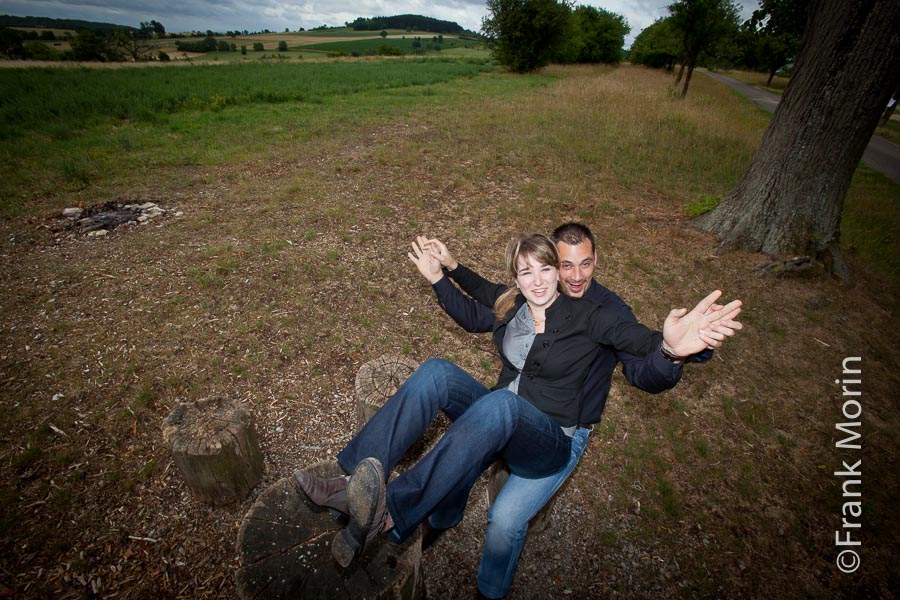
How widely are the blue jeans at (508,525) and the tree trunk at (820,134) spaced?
6281 mm

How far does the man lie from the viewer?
235cm

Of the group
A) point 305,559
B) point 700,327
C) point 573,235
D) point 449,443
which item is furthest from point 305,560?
point 573,235

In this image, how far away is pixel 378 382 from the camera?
3133 millimetres

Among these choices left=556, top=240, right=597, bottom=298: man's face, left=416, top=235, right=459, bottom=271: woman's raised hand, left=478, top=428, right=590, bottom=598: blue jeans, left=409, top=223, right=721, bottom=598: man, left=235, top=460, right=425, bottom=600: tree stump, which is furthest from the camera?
left=416, top=235, right=459, bottom=271: woman's raised hand

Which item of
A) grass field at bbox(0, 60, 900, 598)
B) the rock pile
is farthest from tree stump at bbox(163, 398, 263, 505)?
the rock pile

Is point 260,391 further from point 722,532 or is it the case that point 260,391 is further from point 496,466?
point 722,532

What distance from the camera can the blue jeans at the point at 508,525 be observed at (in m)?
2.47

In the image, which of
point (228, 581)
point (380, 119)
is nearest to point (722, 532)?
point (228, 581)

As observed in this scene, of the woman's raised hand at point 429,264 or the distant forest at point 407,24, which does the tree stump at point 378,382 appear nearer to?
the woman's raised hand at point 429,264

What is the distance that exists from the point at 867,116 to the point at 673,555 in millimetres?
6687

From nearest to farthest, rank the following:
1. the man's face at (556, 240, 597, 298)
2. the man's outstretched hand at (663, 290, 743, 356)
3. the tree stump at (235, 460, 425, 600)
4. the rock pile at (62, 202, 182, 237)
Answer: the tree stump at (235, 460, 425, 600), the man's outstretched hand at (663, 290, 743, 356), the man's face at (556, 240, 597, 298), the rock pile at (62, 202, 182, 237)

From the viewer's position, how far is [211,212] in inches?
287

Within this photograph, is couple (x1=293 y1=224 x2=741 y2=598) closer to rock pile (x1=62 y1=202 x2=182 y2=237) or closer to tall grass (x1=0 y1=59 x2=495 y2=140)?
rock pile (x1=62 y1=202 x2=182 y2=237)

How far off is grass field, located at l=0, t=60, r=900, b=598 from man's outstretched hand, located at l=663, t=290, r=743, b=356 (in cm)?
195
